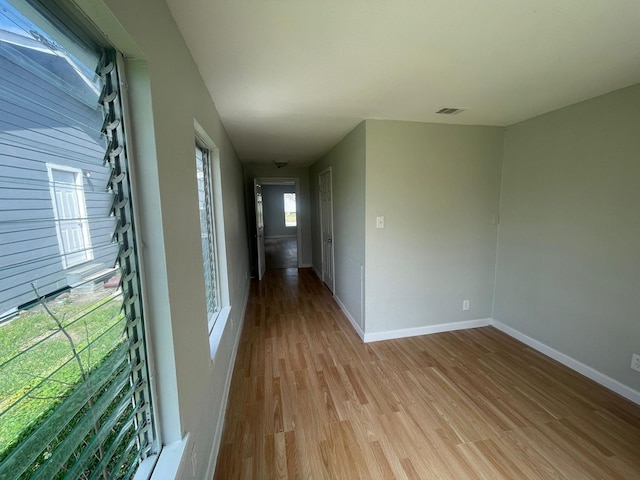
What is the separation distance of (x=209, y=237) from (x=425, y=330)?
245cm

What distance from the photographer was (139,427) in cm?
91

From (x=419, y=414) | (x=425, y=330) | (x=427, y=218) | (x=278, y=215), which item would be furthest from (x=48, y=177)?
(x=278, y=215)

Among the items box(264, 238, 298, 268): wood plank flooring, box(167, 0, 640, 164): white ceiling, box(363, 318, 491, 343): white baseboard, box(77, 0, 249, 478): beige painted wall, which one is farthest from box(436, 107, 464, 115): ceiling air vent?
box(264, 238, 298, 268): wood plank flooring

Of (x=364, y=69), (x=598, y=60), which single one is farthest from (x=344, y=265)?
(x=598, y=60)

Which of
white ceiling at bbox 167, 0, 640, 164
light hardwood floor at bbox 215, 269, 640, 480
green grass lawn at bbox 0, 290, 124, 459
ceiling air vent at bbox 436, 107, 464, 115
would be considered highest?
ceiling air vent at bbox 436, 107, 464, 115

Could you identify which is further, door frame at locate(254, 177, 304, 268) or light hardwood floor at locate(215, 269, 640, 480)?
door frame at locate(254, 177, 304, 268)

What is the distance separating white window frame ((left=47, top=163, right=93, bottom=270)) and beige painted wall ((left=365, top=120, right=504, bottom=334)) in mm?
2229

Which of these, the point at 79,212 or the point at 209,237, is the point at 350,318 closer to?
the point at 209,237

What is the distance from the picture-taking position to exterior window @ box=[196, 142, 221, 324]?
205cm

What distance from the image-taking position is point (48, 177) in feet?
1.91

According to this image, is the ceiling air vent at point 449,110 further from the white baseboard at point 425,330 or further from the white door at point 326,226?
the white baseboard at point 425,330

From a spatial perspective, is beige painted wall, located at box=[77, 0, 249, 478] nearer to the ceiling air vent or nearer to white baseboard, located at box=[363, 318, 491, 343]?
white baseboard, located at box=[363, 318, 491, 343]

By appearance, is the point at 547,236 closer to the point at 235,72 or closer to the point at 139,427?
the point at 235,72

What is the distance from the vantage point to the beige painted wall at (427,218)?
104 inches
